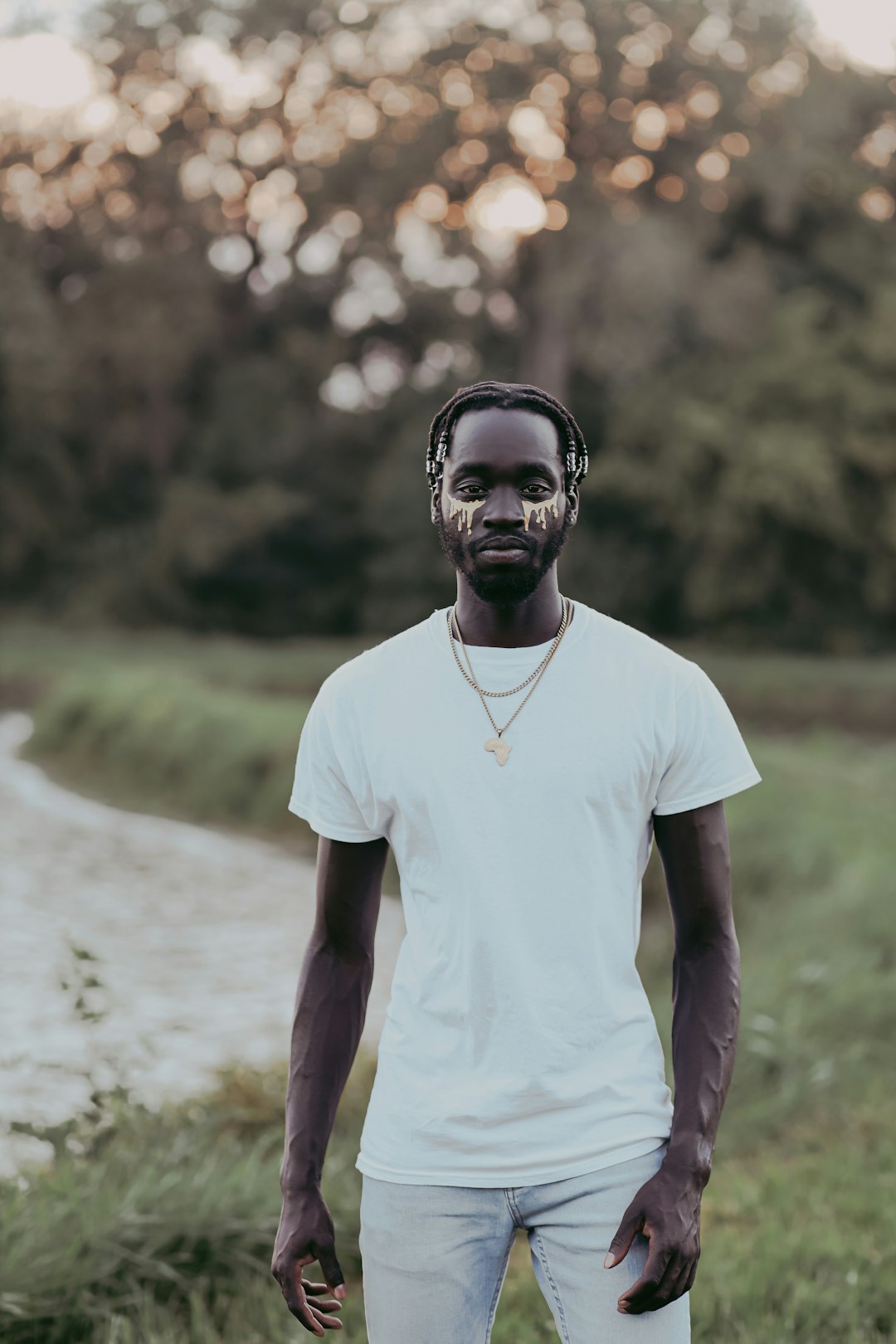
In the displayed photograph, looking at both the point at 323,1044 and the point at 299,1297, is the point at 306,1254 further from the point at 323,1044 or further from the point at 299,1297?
the point at 323,1044

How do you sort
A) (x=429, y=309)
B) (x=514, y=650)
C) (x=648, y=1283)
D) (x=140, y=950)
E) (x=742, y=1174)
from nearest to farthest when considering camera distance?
(x=648, y=1283) < (x=514, y=650) < (x=742, y=1174) < (x=140, y=950) < (x=429, y=309)

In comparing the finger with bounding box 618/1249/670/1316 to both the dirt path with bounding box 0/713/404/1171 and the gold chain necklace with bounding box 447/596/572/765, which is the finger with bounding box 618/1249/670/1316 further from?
the dirt path with bounding box 0/713/404/1171

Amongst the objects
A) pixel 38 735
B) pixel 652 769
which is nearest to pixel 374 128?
pixel 38 735

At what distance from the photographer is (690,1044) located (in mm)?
1874

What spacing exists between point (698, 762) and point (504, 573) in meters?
0.34

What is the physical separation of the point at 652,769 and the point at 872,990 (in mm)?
4748

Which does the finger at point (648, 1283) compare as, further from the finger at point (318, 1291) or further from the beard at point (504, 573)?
the beard at point (504, 573)

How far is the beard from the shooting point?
1.94 meters

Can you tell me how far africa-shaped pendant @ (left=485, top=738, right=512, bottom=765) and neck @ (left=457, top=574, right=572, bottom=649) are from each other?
0.49ft

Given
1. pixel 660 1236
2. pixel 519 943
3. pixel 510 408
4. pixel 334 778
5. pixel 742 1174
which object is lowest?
pixel 742 1174

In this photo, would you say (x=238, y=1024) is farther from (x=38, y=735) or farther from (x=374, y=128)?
(x=374, y=128)

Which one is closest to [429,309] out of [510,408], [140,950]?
[140,950]

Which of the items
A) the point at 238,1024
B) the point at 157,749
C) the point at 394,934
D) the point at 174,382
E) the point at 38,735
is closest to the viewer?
the point at 238,1024

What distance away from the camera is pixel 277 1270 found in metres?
1.92
